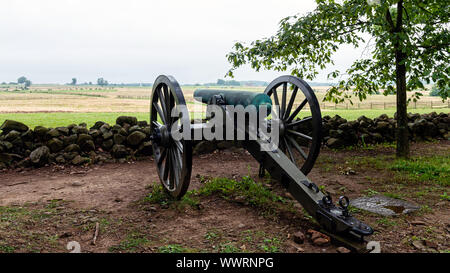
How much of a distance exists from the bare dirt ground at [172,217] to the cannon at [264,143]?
31 cm

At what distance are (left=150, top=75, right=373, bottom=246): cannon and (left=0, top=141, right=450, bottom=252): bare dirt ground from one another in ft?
1.03

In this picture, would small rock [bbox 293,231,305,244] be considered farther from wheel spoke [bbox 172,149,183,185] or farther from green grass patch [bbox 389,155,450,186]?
green grass patch [bbox 389,155,450,186]

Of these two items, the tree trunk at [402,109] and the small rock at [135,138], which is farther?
the small rock at [135,138]

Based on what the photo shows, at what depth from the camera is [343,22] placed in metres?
7.54

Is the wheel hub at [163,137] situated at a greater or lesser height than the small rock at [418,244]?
greater

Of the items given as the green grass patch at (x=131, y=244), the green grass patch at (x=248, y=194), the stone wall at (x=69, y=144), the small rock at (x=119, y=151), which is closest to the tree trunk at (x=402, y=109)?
the green grass patch at (x=248, y=194)

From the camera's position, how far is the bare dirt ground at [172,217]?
3.48 m

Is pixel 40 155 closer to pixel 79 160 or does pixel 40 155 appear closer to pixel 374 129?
pixel 79 160

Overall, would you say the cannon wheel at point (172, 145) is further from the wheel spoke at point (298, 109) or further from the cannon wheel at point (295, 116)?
the wheel spoke at point (298, 109)

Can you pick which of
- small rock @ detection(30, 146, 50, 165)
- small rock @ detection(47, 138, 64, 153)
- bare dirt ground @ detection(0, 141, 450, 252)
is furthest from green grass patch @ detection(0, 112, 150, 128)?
bare dirt ground @ detection(0, 141, 450, 252)

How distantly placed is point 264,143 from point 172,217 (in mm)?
1442

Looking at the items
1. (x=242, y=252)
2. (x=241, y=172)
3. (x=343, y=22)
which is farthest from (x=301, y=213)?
(x=343, y=22)

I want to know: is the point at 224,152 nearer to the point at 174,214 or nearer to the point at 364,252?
the point at 174,214

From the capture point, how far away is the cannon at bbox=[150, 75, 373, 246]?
347 cm
